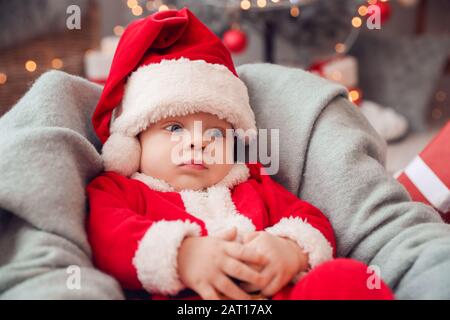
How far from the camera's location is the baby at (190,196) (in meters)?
0.71

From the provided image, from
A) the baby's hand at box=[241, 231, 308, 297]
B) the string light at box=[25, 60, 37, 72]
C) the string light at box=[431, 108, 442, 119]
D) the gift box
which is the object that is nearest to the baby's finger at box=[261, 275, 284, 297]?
the baby's hand at box=[241, 231, 308, 297]

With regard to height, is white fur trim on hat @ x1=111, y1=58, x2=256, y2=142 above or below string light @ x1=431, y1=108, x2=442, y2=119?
above

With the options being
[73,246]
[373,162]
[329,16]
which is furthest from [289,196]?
[329,16]

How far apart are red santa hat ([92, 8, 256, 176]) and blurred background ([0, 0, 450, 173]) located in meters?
1.02

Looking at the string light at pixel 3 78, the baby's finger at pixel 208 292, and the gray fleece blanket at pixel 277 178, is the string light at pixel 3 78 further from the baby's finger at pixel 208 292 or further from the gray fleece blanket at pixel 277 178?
the baby's finger at pixel 208 292

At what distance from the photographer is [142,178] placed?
0.92 meters

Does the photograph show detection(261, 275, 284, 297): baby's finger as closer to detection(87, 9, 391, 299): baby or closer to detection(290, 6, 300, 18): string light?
detection(87, 9, 391, 299): baby

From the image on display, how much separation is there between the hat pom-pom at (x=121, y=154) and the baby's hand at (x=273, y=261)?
0.28 meters

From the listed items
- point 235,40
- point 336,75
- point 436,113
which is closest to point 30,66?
point 235,40

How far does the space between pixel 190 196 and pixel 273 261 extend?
23cm

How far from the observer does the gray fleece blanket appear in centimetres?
70

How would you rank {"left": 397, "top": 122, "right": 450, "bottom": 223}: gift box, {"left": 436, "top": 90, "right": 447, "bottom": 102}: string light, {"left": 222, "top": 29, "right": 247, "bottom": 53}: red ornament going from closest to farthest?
1. {"left": 397, "top": 122, "right": 450, "bottom": 223}: gift box
2. {"left": 222, "top": 29, "right": 247, "bottom": 53}: red ornament
3. {"left": 436, "top": 90, "right": 447, "bottom": 102}: string light

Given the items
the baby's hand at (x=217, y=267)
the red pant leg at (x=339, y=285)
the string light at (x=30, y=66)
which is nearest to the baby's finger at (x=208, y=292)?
the baby's hand at (x=217, y=267)
